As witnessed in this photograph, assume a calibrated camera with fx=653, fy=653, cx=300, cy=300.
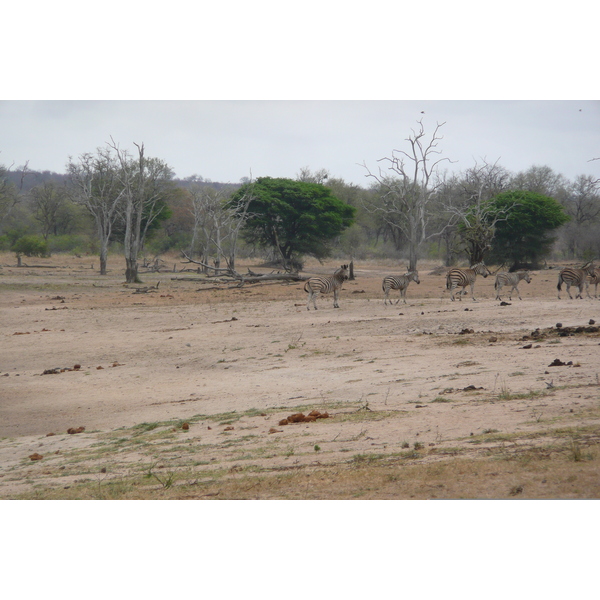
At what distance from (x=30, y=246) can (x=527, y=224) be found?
94.6 feet

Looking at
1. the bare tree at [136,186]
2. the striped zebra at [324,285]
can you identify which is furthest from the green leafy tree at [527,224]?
the bare tree at [136,186]

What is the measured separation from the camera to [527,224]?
32.0 m

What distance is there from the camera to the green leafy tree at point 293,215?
36.9 m

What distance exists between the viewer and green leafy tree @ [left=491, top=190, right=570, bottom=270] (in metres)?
32.1

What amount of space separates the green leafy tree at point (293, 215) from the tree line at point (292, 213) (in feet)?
0.22

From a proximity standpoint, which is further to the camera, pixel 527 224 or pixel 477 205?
pixel 527 224

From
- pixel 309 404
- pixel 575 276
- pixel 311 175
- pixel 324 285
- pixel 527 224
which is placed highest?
pixel 311 175

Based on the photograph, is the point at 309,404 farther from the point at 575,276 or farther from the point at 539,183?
the point at 539,183

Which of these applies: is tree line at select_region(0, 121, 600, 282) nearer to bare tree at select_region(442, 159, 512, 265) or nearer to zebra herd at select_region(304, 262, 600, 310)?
bare tree at select_region(442, 159, 512, 265)

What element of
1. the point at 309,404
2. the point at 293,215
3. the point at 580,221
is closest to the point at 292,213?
the point at 293,215

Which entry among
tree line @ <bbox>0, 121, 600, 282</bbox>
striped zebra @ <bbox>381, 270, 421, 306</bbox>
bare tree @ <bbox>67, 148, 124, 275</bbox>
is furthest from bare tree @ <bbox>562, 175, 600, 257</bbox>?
bare tree @ <bbox>67, 148, 124, 275</bbox>

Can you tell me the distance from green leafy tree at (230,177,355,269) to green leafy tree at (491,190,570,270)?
958 centimetres

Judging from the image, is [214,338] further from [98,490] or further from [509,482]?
[509,482]

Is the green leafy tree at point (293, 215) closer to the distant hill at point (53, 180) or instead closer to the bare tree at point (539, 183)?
the distant hill at point (53, 180)
